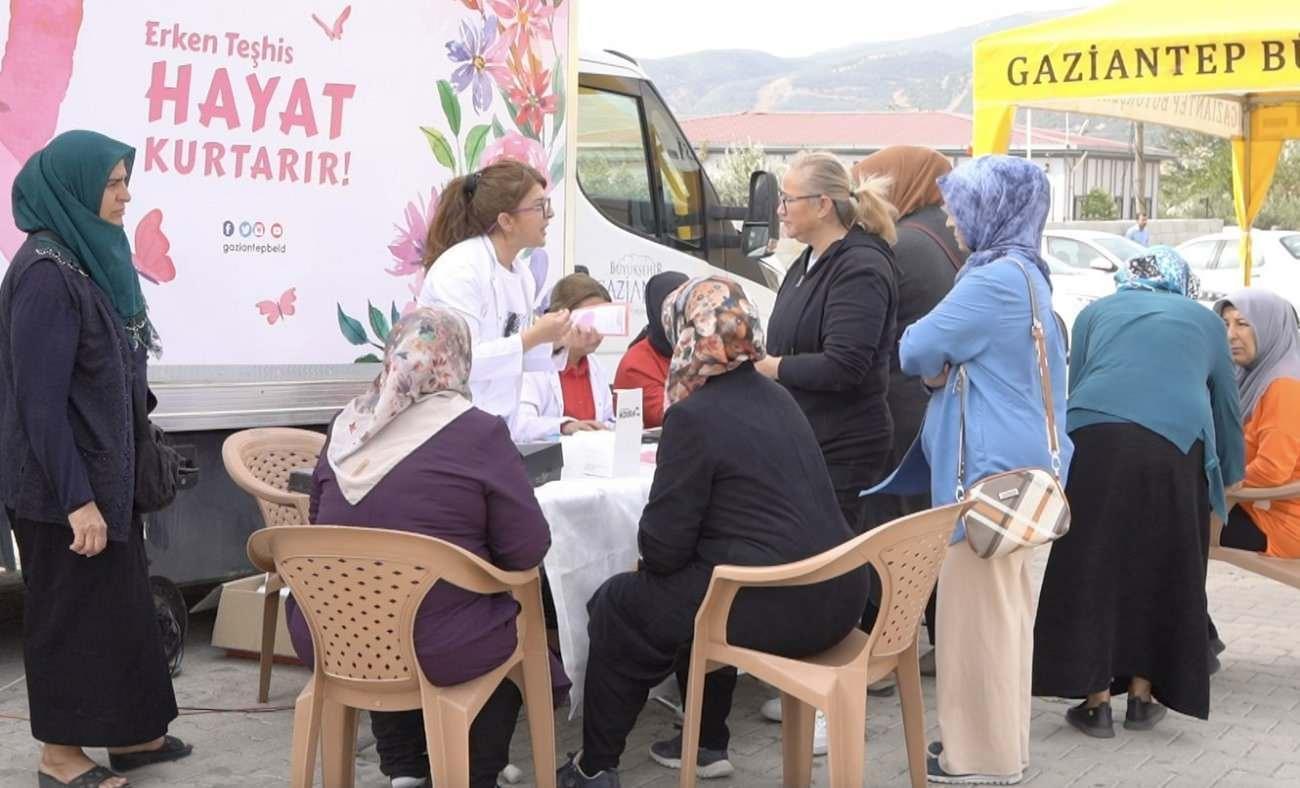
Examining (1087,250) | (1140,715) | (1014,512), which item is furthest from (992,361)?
(1087,250)

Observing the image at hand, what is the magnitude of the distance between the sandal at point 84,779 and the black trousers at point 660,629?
125cm

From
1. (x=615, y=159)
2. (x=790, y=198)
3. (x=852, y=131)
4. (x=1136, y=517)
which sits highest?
(x=852, y=131)

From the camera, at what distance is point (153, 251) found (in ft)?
15.6

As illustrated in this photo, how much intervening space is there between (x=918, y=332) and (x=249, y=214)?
2.13 metres

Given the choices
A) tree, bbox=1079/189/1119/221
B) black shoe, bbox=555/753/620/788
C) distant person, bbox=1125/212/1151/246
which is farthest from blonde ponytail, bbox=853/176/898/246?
tree, bbox=1079/189/1119/221

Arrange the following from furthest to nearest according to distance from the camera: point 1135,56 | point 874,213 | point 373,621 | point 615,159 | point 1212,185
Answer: point 1212,185 < point 615,159 < point 1135,56 < point 874,213 < point 373,621

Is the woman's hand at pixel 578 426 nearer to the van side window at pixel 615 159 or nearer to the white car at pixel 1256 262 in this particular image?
the van side window at pixel 615 159

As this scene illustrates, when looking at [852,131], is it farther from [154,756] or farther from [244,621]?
[154,756]

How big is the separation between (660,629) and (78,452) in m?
1.47

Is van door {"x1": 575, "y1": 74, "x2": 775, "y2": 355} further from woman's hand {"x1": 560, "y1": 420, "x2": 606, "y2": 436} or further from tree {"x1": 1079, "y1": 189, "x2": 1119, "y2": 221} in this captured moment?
tree {"x1": 1079, "y1": 189, "x2": 1119, "y2": 221}

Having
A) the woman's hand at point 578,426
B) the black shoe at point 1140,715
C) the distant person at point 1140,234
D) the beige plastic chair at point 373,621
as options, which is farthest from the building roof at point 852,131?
the beige plastic chair at point 373,621

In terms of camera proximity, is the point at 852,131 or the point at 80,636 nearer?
the point at 80,636

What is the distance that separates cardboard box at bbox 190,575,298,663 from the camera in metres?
5.43

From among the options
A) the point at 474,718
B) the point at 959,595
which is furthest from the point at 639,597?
the point at 959,595
